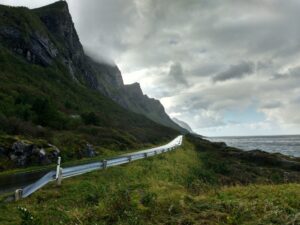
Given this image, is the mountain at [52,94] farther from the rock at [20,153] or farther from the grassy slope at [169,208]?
the grassy slope at [169,208]

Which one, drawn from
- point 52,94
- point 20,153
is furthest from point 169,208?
point 52,94

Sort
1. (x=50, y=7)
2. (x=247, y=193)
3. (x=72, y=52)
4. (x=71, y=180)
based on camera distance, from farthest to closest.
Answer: (x=50, y=7) → (x=72, y=52) → (x=71, y=180) → (x=247, y=193)

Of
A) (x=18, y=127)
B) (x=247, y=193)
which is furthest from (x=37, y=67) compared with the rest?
(x=247, y=193)

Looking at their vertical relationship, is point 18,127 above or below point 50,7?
below

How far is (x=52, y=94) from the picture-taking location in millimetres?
86938

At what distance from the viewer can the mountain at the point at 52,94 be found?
38.1 meters

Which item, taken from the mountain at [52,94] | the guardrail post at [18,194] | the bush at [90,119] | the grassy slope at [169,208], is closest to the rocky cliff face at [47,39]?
the mountain at [52,94]

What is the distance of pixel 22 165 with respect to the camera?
84.8 feet

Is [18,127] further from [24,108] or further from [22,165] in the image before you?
[24,108]

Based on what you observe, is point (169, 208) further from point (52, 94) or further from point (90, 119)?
point (52, 94)

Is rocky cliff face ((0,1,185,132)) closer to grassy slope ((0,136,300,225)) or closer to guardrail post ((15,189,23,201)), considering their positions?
guardrail post ((15,189,23,201))

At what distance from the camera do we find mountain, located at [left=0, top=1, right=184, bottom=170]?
125ft

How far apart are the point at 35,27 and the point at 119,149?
98.4m

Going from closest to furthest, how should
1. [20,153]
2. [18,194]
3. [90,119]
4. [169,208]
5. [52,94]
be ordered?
[169,208]
[18,194]
[20,153]
[90,119]
[52,94]
